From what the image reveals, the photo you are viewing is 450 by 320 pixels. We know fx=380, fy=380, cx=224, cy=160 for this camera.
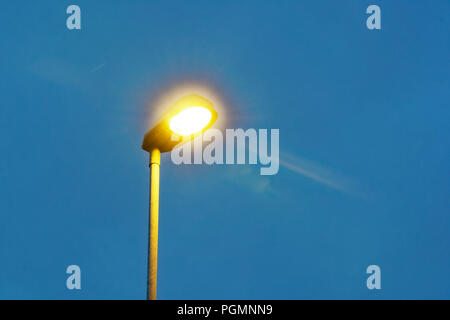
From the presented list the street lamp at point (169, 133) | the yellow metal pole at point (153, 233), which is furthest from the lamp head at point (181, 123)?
the yellow metal pole at point (153, 233)

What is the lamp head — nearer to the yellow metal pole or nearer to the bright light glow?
the bright light glow

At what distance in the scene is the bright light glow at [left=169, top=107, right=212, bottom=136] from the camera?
367 cm

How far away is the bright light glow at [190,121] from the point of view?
3666mm

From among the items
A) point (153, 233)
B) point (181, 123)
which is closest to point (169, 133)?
point (181, 123)

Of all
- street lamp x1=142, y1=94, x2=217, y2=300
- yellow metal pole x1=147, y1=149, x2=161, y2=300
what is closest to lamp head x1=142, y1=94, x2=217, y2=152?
street lamp x1=142, y1=94, x2=217, y2=300

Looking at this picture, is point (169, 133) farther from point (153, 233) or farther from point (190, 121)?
point (153, 233)

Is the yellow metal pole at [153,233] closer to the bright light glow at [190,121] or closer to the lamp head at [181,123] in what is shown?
the lamp head at [181,123]

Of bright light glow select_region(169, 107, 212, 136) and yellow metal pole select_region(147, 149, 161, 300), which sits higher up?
bright light glow select_region(169, 107, 212, 136)

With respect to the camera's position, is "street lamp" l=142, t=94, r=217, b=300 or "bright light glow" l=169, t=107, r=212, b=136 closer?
"street lamp" l=142, t=94, r=217, b=300

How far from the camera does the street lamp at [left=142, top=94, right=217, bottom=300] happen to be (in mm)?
3488

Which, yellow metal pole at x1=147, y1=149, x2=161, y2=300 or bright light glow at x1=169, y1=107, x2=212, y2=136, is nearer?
yellow metal pole at x1=147, y1=149, x2=161, y2=300

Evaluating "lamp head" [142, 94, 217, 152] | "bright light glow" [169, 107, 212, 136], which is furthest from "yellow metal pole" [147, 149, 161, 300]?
"bright light glow" [169, 107, 212, 136]
